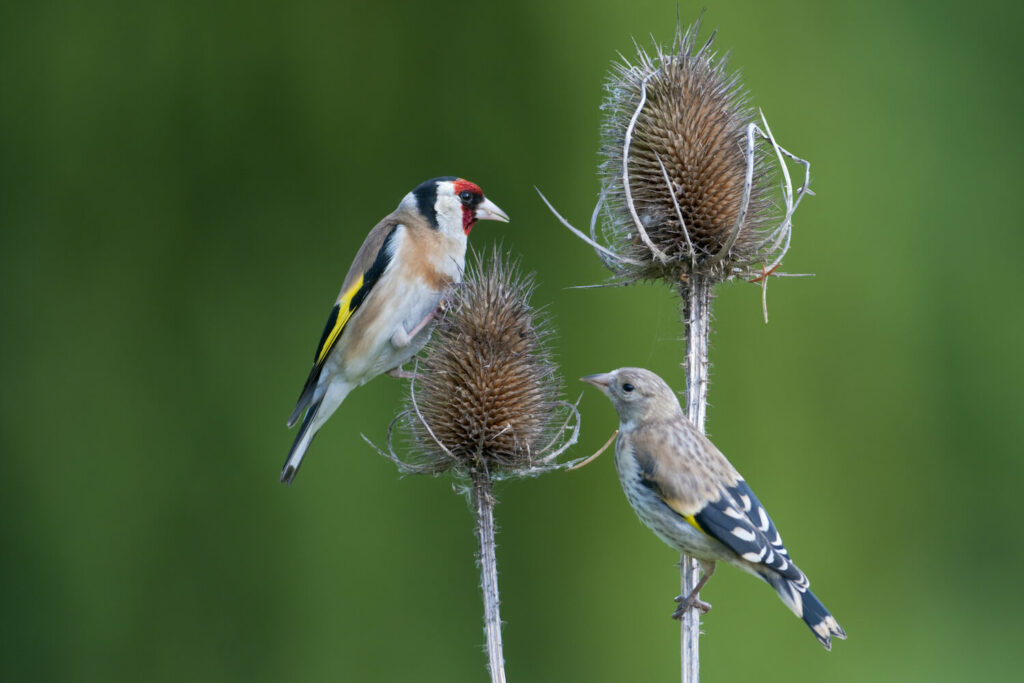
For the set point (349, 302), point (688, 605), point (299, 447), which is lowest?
point (688, 605)

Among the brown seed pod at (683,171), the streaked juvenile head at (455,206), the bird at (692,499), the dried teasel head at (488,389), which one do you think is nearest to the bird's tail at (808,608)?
the bird at (692,499)

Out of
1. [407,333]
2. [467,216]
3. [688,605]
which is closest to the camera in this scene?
[688,605]

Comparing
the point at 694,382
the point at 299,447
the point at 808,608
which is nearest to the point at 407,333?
the point at 299,447

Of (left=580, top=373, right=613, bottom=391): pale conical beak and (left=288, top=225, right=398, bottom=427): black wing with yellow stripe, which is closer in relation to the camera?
(left=580, top=373, right=613, bottom=391): pale conical beak

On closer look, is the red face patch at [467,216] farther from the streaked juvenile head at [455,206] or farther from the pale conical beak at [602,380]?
the pale conical beak at [602,380]

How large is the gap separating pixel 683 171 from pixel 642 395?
2.57 feet

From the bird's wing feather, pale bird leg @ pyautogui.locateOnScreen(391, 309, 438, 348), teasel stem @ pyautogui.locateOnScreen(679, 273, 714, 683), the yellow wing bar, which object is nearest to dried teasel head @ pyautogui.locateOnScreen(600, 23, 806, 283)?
teasel stem @ pyautogui.locateOnScreen(679, 273, 714, 683)

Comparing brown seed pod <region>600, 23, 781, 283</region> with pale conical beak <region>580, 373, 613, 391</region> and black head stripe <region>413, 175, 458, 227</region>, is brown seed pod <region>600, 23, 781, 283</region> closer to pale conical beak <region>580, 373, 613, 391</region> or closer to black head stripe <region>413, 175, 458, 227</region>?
pale conical beak <region>580, 373, 613, 391</region>

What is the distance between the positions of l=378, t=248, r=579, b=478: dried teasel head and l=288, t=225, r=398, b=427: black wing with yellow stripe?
2.39 ft

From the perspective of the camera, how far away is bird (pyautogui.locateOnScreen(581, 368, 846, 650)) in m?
2.78

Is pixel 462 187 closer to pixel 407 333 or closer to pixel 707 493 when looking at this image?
pixel 407 333

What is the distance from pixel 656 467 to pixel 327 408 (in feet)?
6.38

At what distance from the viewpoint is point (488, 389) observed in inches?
135

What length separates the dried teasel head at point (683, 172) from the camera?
3.45 metres
